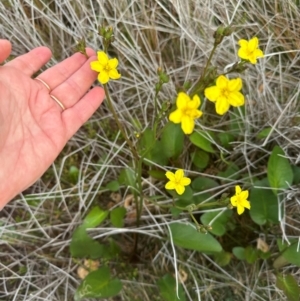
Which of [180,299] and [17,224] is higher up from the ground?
[17,224]

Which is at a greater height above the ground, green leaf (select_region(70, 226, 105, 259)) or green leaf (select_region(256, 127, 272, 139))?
green leaf (select_region(256, 127, 272, 139))

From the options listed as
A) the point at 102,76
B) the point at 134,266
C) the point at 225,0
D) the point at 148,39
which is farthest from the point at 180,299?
the point at 225,0

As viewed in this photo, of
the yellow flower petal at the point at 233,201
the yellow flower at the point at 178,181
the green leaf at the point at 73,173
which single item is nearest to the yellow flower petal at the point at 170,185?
the yellow flower at the point at 178,181

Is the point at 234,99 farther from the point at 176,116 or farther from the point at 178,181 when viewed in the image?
the point at 178,181

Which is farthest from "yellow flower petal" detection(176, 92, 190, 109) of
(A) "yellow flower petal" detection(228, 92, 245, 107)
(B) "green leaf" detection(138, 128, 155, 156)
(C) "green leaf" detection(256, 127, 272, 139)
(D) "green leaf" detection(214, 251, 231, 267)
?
(D) "green leaf" detection(214, 251, 231, 267)

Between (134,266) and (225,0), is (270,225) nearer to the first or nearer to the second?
(134,266)

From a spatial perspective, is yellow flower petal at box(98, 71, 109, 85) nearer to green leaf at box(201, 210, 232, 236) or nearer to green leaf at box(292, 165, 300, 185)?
green leaf at box(201, 210, 232, 236)
